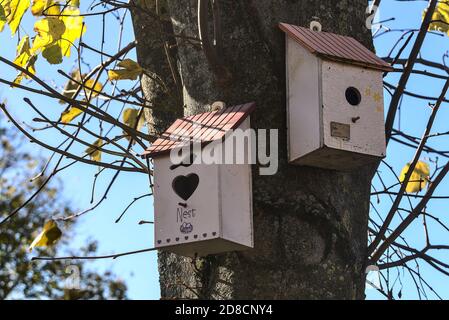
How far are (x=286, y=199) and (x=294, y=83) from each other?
0.40 m

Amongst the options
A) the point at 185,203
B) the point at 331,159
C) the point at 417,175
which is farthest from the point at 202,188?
the point at 417,175

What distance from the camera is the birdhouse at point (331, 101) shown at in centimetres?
315

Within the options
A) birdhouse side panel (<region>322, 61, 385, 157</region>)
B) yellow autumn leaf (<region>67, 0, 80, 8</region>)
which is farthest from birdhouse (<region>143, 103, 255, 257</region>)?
yellow autumn leaf (<region>67, 0, 80, 8</region>)

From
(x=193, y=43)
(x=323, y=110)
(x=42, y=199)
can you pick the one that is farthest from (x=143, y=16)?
(x=42, y=199)

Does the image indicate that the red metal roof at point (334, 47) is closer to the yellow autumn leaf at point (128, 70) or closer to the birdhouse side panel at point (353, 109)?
the birdhouse side panel at point (353, 109)

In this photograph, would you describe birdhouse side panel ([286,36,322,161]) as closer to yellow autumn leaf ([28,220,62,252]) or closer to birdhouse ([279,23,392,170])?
birdhouse ([279,23,392,170])

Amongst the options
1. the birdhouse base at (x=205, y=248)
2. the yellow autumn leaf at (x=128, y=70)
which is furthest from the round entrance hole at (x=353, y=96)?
the yellow autumn leaf at (x=128, y=70)

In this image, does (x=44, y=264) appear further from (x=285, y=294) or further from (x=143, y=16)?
(x=285, y=294)

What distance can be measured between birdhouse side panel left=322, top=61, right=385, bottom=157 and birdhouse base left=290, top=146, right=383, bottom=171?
2cm

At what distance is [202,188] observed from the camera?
3186 mm

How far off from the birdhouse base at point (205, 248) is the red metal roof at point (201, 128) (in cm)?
32

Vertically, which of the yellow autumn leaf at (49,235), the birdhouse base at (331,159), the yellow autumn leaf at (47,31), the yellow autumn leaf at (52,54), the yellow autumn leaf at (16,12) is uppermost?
the yellow autumn leaf at (16,12)

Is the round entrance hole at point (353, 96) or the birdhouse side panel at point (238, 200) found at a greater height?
the round entrance hole at point (353, 96)

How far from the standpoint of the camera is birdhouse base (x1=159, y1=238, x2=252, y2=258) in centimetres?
303
